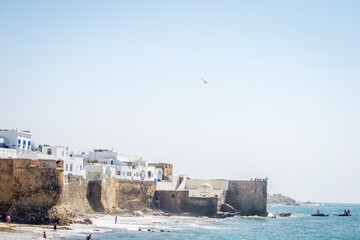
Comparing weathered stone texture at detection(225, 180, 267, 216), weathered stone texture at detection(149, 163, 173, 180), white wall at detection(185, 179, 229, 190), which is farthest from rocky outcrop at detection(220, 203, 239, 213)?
weathered stone texture at detection(149, 163, 173, 180)

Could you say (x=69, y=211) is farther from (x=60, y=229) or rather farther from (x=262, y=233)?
(x=262, y=233)

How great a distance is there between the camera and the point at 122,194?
2687 inches

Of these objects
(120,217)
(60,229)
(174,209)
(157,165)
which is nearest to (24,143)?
(120,217)

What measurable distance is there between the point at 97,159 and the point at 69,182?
68.4 ft

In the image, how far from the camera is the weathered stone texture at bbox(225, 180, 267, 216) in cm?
7700

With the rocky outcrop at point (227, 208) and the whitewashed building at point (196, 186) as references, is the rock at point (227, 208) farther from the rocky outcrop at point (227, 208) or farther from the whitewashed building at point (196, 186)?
the whitewashed building at point (196, 186)

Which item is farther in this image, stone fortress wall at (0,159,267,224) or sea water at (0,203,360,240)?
stone fortress wall at (0,159,267,224)

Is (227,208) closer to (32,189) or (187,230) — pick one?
(187,230)

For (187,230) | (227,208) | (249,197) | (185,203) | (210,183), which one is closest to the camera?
(187,230)

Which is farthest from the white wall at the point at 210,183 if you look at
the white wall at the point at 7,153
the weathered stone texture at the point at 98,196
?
the white wall at the point at 7,153

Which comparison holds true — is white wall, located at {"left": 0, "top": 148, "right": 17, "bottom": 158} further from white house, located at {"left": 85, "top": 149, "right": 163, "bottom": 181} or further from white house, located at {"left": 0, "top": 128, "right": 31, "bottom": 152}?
white house, located at {"left": 85, "top": 149, "right": 163, "bottom": 181}

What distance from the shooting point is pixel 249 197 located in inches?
3051

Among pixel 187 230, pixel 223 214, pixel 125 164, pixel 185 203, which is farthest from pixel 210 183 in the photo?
pixel 187 230

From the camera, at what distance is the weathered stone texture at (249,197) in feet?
253
